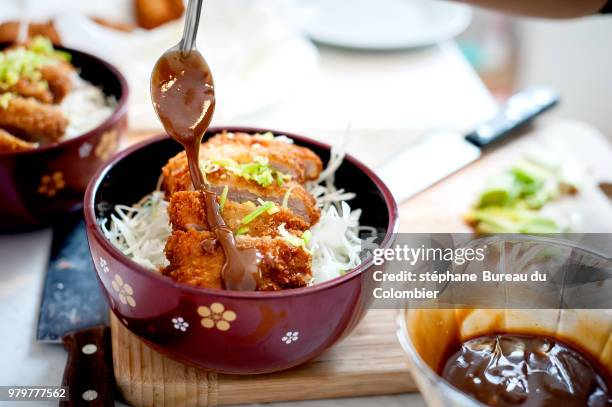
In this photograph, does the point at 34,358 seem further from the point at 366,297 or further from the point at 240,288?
the point at 366,297

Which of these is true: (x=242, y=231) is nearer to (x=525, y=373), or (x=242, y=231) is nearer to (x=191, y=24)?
(x=191, y=24)

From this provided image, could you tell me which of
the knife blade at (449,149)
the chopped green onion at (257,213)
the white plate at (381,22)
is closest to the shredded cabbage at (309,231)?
the chopped green onion at (257,213)

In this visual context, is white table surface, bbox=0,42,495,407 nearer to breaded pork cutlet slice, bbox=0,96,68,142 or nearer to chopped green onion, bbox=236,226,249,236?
breaded pork cutlet slice, bbox=0,96,68,142

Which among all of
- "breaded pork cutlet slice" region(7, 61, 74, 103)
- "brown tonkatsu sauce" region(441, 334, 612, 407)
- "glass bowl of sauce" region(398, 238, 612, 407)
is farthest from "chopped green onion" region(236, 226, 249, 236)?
"breaded pork cutlet slice" region(7, 61, 74, 103)

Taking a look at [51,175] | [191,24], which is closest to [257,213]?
[191,24]

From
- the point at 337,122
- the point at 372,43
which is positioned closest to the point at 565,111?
the point at 372,43

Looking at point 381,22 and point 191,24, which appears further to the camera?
point 381,22
